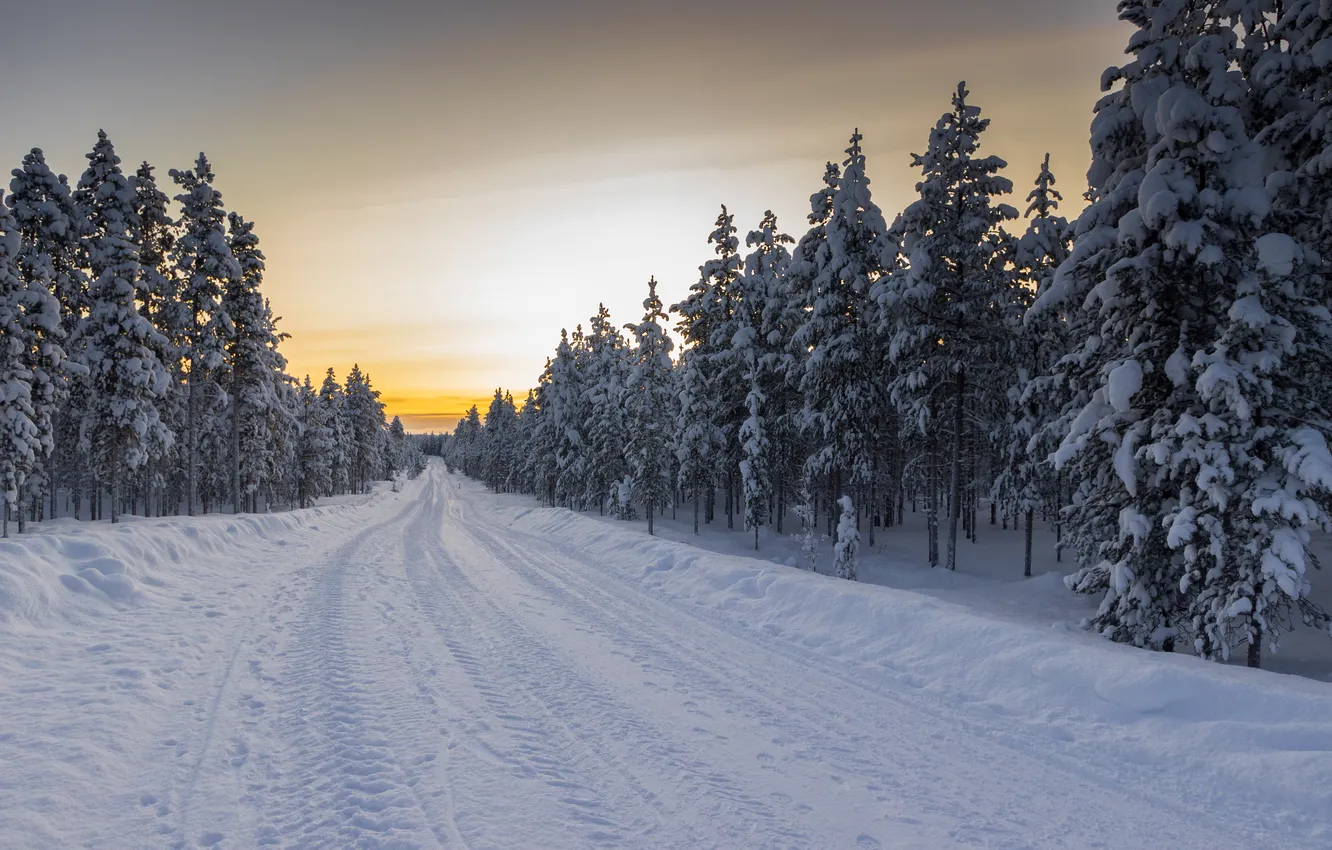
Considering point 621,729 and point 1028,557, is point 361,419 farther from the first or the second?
point 621,729

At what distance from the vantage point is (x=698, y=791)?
197 inches

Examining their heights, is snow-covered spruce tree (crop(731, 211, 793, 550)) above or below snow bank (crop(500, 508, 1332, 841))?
above

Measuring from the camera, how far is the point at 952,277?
76.1 ft

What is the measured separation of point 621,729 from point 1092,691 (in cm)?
510

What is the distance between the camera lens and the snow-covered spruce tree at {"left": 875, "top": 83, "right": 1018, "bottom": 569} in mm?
22609

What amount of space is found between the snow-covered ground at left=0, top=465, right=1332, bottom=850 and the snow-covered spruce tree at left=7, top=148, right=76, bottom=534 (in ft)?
53.1

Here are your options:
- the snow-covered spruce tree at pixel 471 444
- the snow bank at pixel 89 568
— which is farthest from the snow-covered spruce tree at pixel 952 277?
the snow-covered spruce tree at pixel 471 444

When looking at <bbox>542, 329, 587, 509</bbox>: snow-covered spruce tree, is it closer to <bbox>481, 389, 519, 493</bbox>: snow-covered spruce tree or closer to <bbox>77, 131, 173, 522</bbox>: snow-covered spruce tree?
<bbox>77, 131, 173, 522</bbox>: snow-covered spruce tree

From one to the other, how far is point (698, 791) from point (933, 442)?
2335 centimetres

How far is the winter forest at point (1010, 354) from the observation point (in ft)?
36.5

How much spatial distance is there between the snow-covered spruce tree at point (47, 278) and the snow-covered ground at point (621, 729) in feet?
53.1

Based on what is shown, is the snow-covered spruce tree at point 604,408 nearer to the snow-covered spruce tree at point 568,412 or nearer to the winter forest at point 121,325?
the snow-covered spruce tree at point 568,412

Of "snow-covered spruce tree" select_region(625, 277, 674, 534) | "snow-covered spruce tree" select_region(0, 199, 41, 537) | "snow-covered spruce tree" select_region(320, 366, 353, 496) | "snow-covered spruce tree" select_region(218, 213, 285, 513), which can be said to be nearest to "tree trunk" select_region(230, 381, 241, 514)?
"snow-covered spruce tree" select_region(218, 213, 285, 513)

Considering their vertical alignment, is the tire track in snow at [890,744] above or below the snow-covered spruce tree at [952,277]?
below
